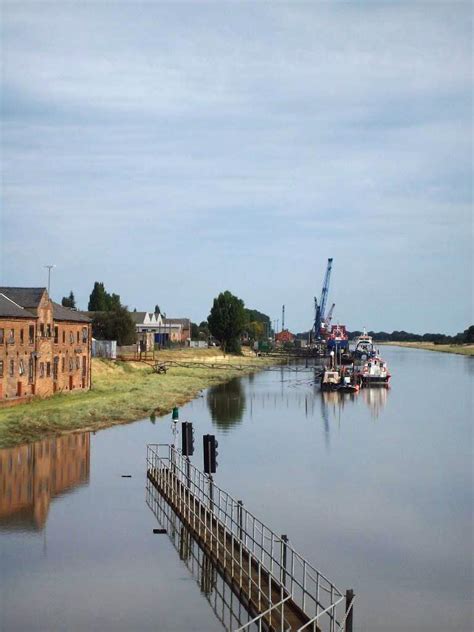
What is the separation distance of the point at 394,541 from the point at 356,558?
3087mm

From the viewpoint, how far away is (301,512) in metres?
34.9

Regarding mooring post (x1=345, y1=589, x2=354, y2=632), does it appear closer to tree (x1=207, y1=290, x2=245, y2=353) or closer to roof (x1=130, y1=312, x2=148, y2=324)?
tree (x1=207, y1=290, x2=245, y2=353)

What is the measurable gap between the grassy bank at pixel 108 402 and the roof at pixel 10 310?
6.11 metres

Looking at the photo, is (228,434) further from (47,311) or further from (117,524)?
(117,524)

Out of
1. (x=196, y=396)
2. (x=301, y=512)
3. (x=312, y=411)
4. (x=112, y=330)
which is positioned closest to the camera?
(x=301, y=512)

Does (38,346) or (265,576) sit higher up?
(38,346)

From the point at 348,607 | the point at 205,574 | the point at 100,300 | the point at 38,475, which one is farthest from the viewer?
the point at 100,300

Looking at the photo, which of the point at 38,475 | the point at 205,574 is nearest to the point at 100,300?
the point at 38,475

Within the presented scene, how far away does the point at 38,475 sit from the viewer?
131 feet

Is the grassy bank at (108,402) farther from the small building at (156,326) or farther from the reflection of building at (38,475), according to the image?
the small building at (156,326)

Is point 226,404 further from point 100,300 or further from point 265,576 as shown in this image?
point 100,300

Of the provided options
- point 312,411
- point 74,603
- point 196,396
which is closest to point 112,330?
point 196,396

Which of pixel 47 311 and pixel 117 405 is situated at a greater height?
pixel 47 311

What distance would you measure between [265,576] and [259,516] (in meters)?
9.99
